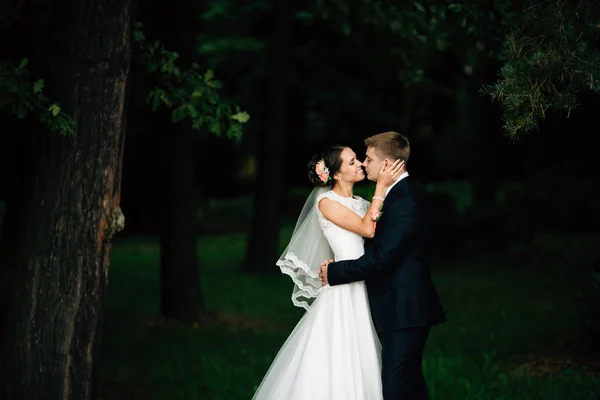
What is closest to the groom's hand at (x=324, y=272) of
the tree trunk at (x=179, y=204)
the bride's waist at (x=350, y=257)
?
the bride's waist at (x=350, y=257)

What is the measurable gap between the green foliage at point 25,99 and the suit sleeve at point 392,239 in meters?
2.32

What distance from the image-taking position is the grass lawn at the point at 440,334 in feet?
30.0

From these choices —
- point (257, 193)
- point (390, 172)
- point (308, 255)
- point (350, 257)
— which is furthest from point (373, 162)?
point (257, 193)

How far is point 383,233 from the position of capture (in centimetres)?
620

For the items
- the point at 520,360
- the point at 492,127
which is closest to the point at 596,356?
the point at 520,360

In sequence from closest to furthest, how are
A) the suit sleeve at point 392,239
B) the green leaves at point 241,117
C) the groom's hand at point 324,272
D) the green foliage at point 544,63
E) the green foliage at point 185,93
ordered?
1. the green foliage at point 544,63
2. the suit sleeve at point 392,239
3. the groom's hand at point 324,272
4. the green foliage at point 185,93
5. the green leaves at point 241,117

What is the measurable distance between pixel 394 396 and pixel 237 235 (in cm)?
2573

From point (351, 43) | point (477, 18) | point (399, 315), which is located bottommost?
point (399, 315)

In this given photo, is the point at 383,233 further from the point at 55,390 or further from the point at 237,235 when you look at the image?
the point at 237,235

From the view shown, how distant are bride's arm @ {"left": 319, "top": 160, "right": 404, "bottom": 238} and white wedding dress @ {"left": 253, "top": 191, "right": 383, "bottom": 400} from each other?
8cm

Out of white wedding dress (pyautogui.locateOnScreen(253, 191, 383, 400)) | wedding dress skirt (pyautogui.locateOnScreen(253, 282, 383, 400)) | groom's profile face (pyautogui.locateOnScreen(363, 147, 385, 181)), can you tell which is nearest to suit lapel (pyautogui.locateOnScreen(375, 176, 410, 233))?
groom's profile face (pyautogui.locateOnScreen(363, 147, 385, 181))

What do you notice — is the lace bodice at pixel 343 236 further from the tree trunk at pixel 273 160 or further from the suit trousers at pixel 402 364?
the tree trunk at pixel 273 160

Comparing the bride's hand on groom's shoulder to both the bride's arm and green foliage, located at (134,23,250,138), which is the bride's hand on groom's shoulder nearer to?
the bride's arm

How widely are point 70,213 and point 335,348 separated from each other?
7.31ft
